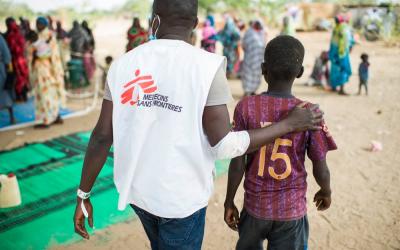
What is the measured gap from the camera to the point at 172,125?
4.32ft

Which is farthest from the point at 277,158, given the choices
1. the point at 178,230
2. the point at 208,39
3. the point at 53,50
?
the point at 208,39

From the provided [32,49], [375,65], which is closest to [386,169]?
[32,49]

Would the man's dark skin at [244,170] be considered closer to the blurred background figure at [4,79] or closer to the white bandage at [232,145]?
the white bandage at [232,145]

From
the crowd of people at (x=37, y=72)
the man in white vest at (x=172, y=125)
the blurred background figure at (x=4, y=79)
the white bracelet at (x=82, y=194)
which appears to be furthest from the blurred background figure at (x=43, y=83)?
the man in white vest at (x=172, y=125)

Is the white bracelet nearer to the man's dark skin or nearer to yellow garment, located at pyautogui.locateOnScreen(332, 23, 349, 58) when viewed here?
the man's dark skin

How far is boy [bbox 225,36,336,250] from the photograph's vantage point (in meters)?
1.61

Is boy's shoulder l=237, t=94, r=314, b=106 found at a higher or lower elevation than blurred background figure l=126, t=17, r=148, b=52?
higher

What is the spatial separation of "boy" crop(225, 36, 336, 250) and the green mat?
1.86 metres

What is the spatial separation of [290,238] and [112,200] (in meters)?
2.27

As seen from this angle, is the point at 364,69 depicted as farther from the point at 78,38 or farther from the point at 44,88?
the point at 78,38

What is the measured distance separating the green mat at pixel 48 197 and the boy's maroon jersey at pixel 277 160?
193 centimetres

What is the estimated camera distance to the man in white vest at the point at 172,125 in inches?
51.2

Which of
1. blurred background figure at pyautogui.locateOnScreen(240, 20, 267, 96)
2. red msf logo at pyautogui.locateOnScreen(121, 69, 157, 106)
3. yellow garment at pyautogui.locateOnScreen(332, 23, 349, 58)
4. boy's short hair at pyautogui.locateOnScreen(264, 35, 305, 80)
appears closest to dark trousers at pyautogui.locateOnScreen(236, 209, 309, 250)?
boy's short hair at pyautogui.locateOnScreen(264, 35, 305, 80)

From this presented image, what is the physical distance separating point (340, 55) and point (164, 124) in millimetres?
7533
